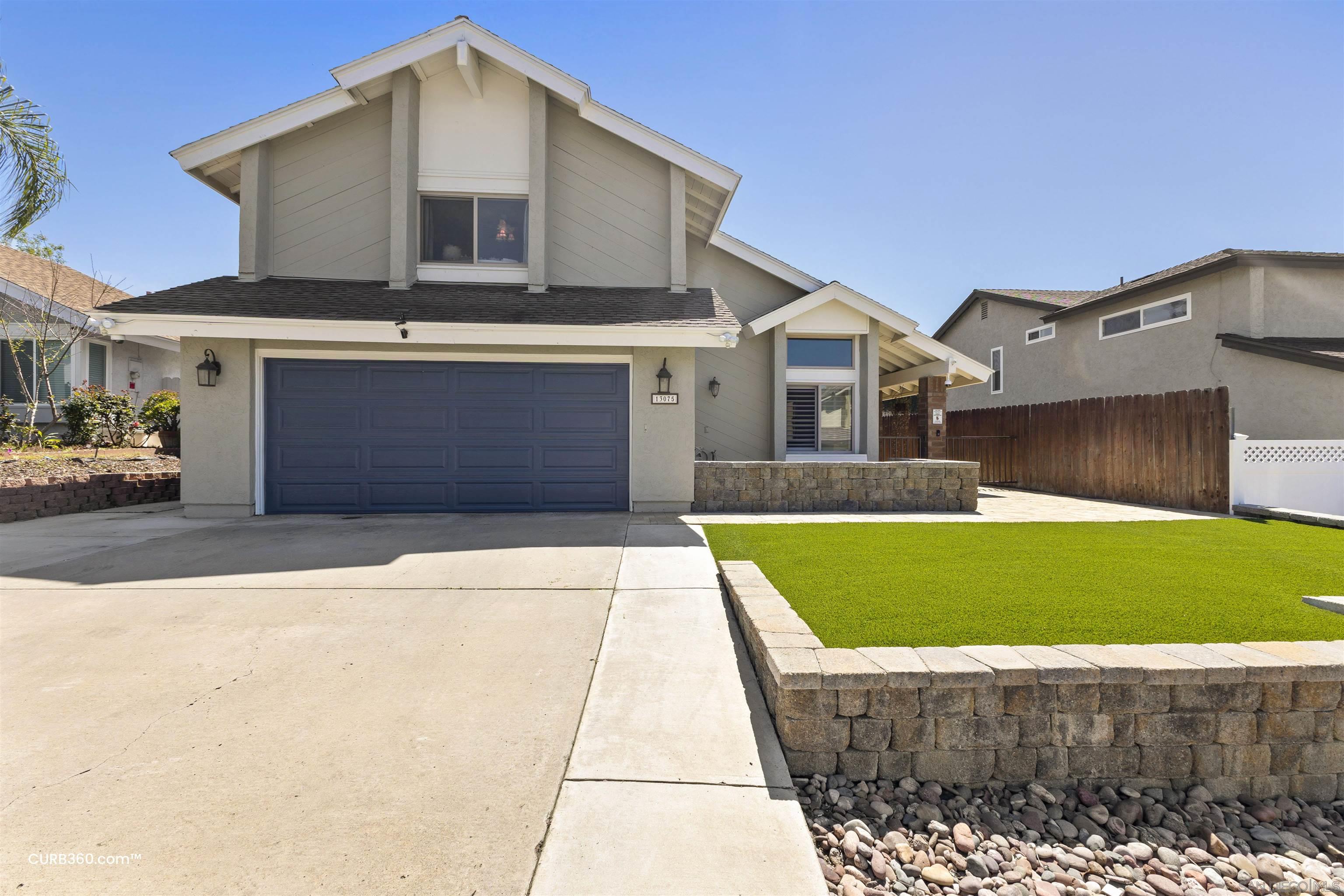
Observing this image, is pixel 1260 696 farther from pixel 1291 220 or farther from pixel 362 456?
pixel 1291 220

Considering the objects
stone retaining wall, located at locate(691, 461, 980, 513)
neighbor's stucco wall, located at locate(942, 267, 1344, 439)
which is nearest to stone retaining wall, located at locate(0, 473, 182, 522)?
stone retaining wall, located at locate(691, 461, 980, 513)

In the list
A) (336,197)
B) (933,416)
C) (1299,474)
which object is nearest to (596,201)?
(336,197)

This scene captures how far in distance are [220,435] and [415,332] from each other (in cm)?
331

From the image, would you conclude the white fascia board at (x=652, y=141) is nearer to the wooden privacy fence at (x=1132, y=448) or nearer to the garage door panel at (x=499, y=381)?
the garage door panel at (x=499, y=381)

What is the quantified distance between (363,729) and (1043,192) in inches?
752

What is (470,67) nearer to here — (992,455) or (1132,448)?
(1132,448)

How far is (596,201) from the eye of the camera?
31.7 ft

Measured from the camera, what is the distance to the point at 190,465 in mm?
8258

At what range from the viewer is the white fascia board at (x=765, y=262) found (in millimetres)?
11586

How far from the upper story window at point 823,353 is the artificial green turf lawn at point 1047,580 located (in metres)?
4.63

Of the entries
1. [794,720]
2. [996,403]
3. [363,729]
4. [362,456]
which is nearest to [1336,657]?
[794,720]

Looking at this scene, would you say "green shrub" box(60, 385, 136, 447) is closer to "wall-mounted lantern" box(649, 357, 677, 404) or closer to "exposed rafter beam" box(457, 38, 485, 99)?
"exposed rafter beam" box(457, 38, 485, 99)

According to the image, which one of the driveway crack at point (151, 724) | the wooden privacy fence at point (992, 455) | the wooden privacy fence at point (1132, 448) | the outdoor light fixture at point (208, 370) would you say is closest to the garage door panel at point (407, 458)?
the outdoor light fixture at point (208, 370)

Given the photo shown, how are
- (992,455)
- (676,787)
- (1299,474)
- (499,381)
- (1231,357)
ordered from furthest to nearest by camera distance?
(992,455) < (1231,357) < (1299,474) < (499,381) < (676,787)
